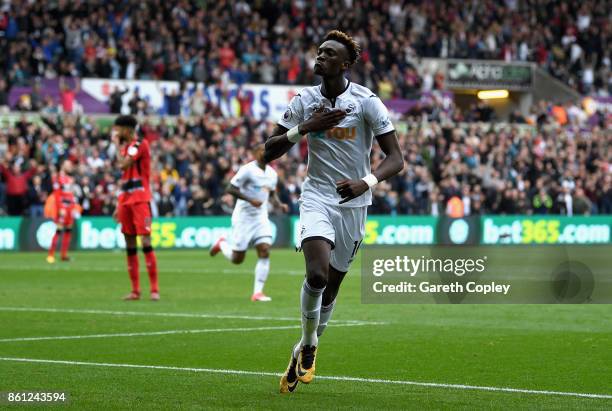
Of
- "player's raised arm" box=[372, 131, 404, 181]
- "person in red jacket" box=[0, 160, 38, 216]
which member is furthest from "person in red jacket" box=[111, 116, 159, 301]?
"person in red jacket" box=[0, 160, 38, 216]

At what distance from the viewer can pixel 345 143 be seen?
9547mm

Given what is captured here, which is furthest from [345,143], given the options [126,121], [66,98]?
[66,98]

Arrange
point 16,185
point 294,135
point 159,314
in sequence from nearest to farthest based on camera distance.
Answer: point 294,135, point 159,314, point 16,185

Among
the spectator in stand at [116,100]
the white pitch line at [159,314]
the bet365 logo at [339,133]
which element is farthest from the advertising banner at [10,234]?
the bet365 logo at [339,133]

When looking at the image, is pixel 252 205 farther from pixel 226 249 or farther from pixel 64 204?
pixel 64 204

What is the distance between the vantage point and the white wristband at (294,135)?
9328mm

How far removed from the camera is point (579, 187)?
4206cm

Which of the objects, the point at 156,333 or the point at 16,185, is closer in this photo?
the point at 156,333

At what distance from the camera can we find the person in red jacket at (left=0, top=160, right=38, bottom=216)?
104 ft

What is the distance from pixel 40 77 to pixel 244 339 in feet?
80.6

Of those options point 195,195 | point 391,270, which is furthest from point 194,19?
point 391,270

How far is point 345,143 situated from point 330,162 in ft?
0.59

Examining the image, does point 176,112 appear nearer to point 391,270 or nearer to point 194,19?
point 194,19

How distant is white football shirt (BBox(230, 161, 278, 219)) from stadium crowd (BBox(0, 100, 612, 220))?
10665 mm
